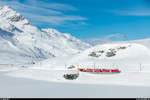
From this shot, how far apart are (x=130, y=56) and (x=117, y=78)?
60.3 feet

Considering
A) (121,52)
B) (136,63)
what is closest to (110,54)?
(121,52)

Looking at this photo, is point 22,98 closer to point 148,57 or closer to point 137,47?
point 148,57

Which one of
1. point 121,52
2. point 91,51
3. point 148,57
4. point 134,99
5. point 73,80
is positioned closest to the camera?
point 134,99

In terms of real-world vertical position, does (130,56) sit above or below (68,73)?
above

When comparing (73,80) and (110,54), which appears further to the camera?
(110,54)

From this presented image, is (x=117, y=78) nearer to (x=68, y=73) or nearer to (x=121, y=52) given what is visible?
(x=68, y=73)

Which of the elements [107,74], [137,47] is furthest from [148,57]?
[107,74]

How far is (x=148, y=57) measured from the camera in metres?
44.2

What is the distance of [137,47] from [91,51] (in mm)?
12513

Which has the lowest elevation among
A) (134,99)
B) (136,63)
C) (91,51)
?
(134,99)

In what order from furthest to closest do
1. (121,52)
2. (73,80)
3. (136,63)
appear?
1. (121,52)
2. (136,63)
3. (73,80)

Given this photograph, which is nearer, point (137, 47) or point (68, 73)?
point (68, 73)

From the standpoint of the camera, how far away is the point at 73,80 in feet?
94.5

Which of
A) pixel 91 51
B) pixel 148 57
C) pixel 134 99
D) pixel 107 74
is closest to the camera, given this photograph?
pixel 134 99
